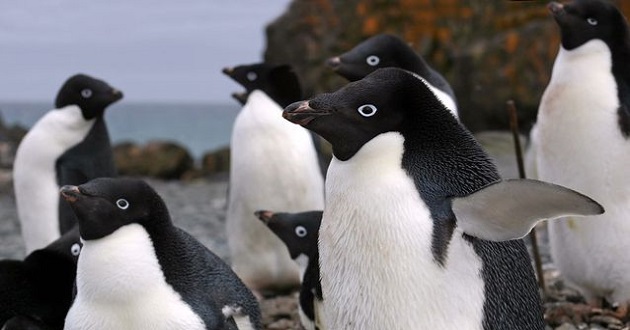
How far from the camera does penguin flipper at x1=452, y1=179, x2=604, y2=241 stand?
2.37m

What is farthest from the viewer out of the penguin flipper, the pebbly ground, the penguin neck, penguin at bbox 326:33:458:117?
penguin at bbox 326:33:458:117

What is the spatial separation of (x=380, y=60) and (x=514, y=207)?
90.1 inches

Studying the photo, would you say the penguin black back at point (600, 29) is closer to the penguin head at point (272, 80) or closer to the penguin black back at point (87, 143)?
the penguin head at point (272, 80)

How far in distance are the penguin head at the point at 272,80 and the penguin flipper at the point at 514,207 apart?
2.95m

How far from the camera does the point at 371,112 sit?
8.77 ft

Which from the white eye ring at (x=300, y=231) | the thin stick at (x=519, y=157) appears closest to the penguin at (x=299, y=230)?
the white eye ring at (x=300, y=231)

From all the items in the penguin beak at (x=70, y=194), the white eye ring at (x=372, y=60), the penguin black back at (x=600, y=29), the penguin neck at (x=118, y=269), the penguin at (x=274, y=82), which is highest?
the penguin beak at (x=70, y=194)

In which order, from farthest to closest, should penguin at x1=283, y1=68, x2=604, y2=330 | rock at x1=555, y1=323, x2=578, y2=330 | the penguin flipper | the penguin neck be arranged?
1. rock at x1=555, y1=323, x2=578, y2=330
2. the penguin neck
3. penguin at x1=283, y1=68, x2=604, y2=330
4. the penguin flipper

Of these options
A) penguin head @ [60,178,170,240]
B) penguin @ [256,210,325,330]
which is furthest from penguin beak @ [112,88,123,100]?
penguin head @ [60,178,170,240]

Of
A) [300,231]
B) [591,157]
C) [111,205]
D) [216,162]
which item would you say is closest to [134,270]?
[111,205]

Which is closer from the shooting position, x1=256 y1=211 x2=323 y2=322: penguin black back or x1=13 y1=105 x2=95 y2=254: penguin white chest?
x1=256 y1=211 x2=323 y2=322: penguin black back

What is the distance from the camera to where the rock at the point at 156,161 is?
13.1 metres

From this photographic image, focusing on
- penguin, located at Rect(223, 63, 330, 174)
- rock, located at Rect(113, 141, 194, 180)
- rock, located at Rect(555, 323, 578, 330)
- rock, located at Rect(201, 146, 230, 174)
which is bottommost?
rock, located at Rect(201, 146, 230, 174)

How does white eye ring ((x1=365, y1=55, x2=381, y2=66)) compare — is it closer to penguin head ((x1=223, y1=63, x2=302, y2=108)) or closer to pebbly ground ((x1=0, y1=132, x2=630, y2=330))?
penguin head ((x1=223, y1=63, x2=302, y2=108))
